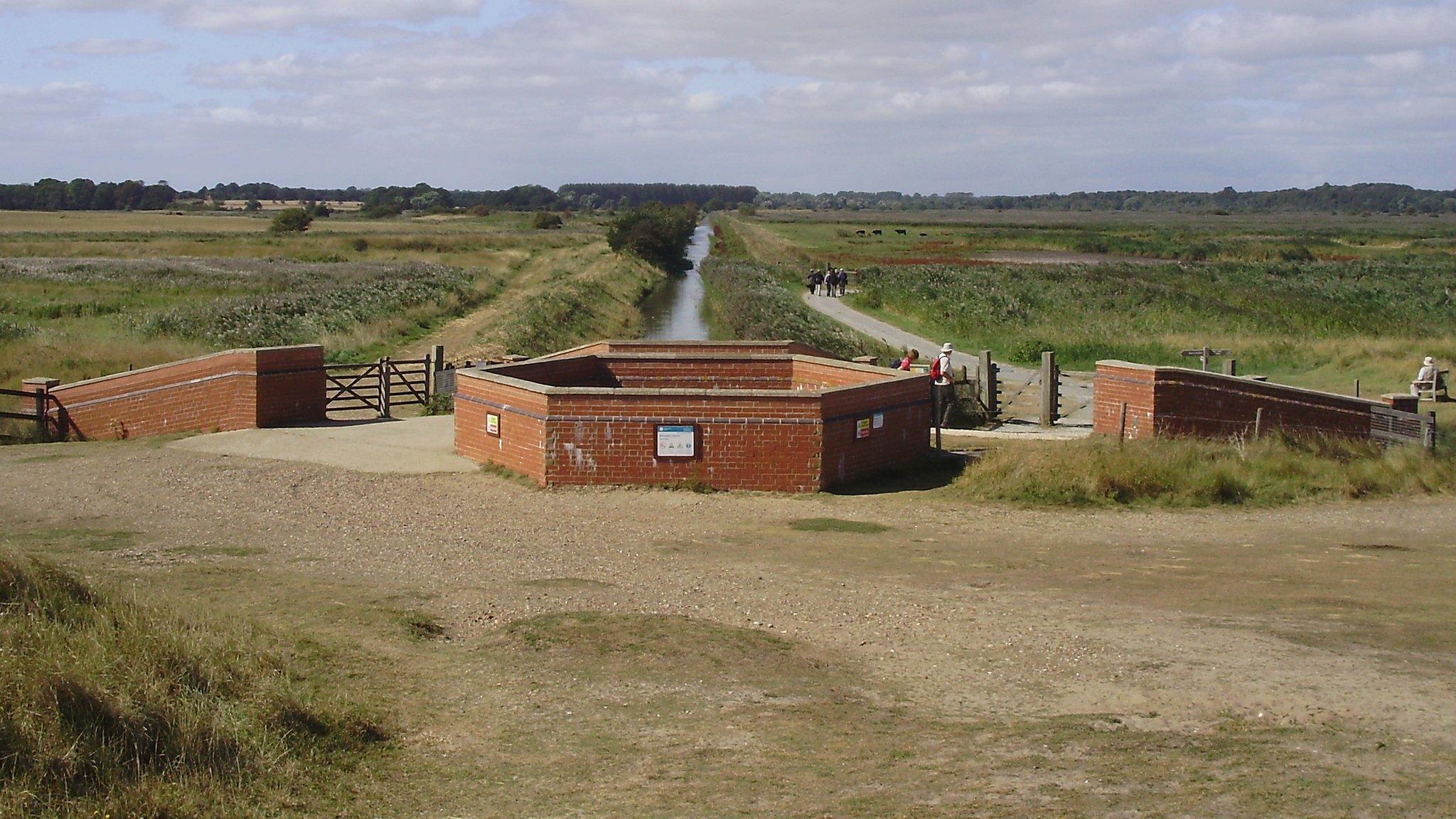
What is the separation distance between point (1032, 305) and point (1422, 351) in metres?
17.4

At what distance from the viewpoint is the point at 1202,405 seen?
18.6 metres

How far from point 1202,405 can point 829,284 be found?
132 feet

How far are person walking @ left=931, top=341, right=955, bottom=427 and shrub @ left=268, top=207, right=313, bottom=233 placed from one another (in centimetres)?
9674

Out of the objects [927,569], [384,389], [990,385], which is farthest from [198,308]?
[927,569]

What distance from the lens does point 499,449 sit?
56.2 ft

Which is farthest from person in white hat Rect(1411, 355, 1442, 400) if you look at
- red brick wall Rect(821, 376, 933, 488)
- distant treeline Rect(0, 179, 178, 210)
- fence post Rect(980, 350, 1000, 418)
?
distant treeline Rect(0, 179, 178, 210)

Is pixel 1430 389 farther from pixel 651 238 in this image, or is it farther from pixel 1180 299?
pixel 651 238

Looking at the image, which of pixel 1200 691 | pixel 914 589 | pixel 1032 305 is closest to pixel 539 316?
pixel 1032 305

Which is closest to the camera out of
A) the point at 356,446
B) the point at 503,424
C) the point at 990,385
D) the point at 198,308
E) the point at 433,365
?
the point at 503,424

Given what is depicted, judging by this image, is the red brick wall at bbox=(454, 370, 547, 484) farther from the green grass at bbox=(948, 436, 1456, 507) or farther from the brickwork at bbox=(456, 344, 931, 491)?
the green grass at bbox=(948, 436, 1456, 507)

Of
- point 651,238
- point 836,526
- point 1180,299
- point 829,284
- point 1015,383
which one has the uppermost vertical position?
point 651,238

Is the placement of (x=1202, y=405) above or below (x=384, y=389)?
above

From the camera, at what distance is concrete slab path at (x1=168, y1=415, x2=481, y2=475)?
17344 millimetres

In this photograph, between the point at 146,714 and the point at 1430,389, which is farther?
the point at 1430,389
